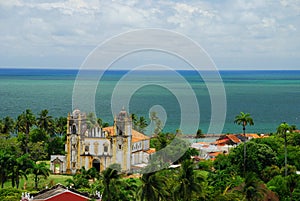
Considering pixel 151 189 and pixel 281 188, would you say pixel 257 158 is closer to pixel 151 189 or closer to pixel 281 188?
pixel 281 188

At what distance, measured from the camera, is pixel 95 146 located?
1816 inches

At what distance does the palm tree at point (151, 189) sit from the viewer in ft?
80.9

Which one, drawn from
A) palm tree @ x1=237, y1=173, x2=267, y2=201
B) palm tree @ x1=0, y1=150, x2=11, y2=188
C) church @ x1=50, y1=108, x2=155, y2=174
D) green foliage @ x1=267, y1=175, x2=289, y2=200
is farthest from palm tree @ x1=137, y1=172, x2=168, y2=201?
church @ x1=50, y1=108, x2=155, y2=174

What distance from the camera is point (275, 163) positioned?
4325 cm

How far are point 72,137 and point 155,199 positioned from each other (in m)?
23.0

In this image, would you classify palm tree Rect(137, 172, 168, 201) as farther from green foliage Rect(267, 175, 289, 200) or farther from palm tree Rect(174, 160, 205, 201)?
green foliage Rect(267, 175, 289, 200)

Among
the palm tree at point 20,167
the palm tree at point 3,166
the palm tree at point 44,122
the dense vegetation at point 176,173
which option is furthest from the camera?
the palm tree at point 44,122

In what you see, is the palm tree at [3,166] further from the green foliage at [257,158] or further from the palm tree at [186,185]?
the green foliage at [257,158]

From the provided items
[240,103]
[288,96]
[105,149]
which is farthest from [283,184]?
[288,96]

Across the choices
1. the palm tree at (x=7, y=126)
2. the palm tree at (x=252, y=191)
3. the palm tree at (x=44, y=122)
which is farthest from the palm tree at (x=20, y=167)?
the palm tree at (x=7, y=126)

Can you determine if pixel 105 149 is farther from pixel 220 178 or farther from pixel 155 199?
pixel 155 199

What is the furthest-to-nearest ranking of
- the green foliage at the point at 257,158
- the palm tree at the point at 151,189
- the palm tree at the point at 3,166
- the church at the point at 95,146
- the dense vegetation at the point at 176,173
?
the church at the point at 95,146, the green foliage at the point at 257,158, the palm tree at the point at 3,166, the dense vegetation at the point at 176,173, the palm tree at the point at 151,189

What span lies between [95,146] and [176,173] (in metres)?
15.0

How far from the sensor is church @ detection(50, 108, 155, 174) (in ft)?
150
